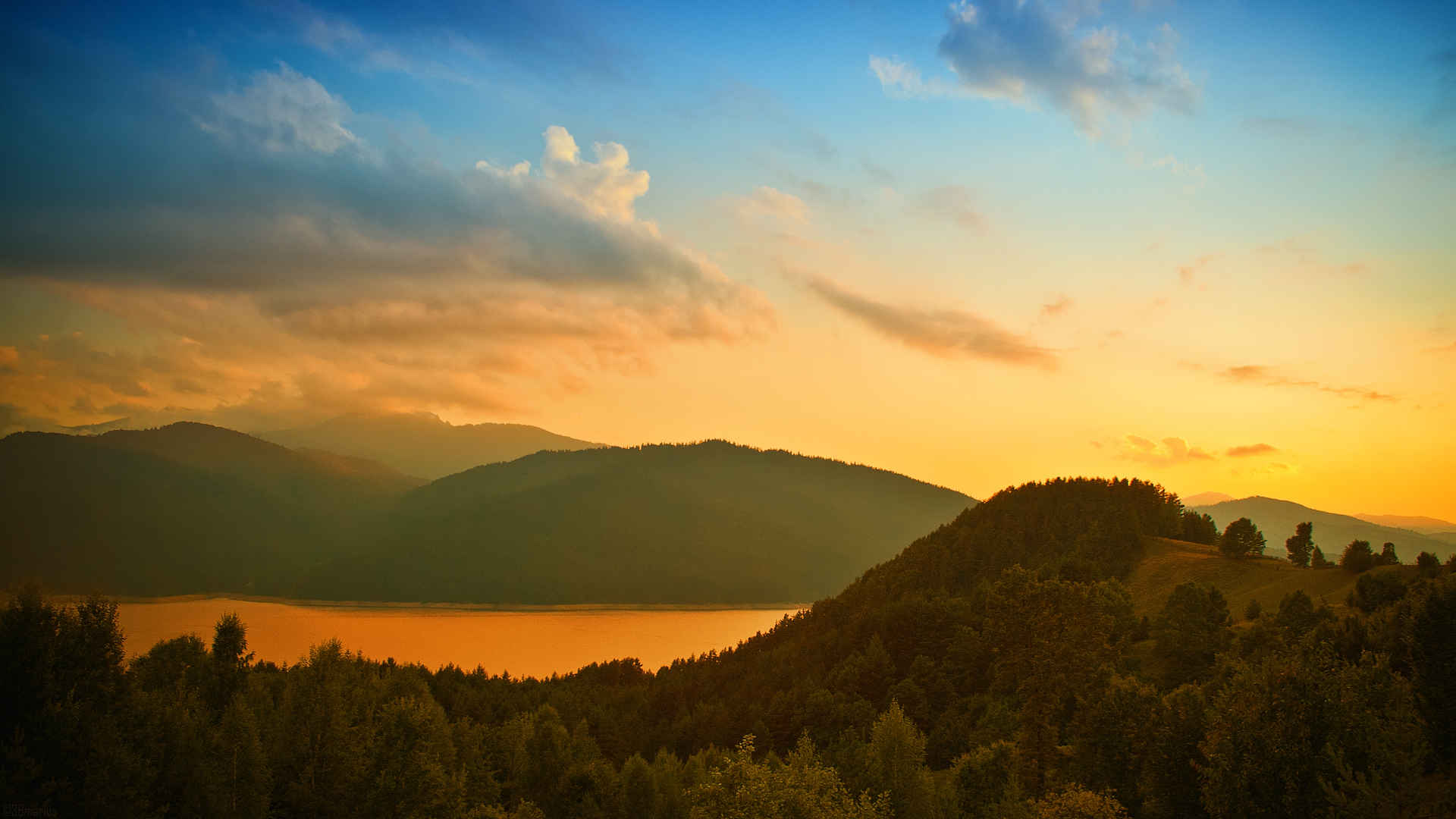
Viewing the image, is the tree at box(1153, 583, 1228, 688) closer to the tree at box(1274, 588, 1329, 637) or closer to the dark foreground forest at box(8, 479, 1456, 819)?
the dark foreground forest at box(8, 479, 1456, 819)

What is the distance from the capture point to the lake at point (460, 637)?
13888 centimetres

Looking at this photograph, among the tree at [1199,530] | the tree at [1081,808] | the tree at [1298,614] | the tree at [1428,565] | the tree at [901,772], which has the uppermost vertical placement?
the tree at [1199,530]

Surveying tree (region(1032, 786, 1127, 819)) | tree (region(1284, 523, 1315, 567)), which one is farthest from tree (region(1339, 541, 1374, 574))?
tree (region(1032, 786, 1127, 819))

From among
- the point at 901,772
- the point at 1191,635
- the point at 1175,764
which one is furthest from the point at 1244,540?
the point at 901,772

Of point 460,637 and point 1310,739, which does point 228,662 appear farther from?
point 460,637

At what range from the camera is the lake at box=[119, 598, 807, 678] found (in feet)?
456

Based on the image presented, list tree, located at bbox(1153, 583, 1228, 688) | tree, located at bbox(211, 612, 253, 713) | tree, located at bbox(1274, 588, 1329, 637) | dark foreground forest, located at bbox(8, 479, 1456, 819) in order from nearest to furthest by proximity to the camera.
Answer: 1. dark foreground forest, located at bbox(8, 479, 1456, 819)
2. tree, located at bbox(1274, 588, 1329, 637)
3. tree, located at bbox(1153, 583, 1228, 688)
4. tree, located at bbox(211, 612, 253, 713)

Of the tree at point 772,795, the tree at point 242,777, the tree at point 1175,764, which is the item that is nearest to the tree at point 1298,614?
the tree at point 1175,764

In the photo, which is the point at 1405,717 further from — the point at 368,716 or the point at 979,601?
the point at 979,601

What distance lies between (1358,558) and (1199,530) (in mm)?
35349

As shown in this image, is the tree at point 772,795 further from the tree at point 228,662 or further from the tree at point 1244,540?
the tree at point 1244,540

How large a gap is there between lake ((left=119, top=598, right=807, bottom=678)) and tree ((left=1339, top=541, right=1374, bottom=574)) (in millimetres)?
99101

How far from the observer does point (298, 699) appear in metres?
53.3

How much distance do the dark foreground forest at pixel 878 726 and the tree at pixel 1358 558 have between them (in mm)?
9452
